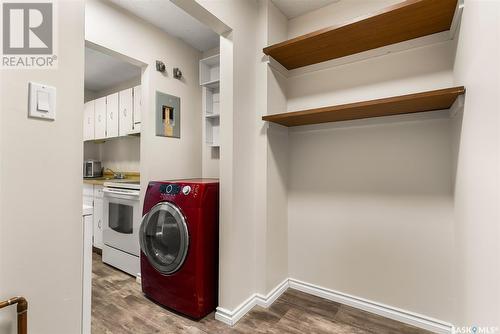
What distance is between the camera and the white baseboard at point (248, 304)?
5.70 ft

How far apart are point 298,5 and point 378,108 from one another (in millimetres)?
1139

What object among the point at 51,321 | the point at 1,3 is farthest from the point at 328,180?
the point at 1,3

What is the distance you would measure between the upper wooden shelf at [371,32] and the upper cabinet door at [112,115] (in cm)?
240

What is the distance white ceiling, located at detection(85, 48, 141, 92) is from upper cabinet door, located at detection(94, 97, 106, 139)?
1.18 feet

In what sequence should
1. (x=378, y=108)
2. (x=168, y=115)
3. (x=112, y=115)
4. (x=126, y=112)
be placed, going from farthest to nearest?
(x=112, y=115) < (x=126, y=112) < (x=168, y=115) < (x=378, y=108)

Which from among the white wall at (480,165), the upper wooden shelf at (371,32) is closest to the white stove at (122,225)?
the upper wooden shelf at (371,32)

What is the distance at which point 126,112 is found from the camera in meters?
3.16

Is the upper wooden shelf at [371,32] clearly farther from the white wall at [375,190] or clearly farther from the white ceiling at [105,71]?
the white ceiling at [105,71]

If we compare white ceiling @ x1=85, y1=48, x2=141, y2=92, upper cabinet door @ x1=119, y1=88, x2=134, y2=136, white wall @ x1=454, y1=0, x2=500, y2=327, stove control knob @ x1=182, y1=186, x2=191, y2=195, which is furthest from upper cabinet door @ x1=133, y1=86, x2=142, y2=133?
white wall @ x1=454, y1=0, x2=500, y2=327

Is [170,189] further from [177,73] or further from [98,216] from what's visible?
[98,216]

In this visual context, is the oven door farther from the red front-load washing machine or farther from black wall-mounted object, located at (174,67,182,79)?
black wall-mounted object, located at (174,67,182,79)

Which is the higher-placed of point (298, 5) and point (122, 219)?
point (298, 5)

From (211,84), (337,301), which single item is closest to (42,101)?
(211,84)

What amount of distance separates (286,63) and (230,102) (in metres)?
0.71
